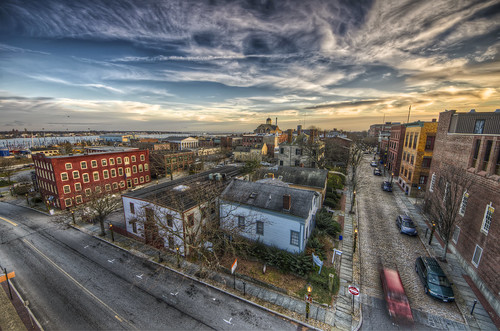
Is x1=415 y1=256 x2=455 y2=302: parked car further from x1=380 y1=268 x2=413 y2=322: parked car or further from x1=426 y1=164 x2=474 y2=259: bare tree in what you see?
x1=426 y1=164 x2=474 y2=259: bare tree

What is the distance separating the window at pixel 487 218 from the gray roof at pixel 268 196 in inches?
536

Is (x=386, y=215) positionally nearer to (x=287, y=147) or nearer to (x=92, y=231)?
(x=287, y=147)

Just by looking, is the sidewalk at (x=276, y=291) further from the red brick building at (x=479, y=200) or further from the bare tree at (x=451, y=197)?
the red brick building at (x=479, y=200)

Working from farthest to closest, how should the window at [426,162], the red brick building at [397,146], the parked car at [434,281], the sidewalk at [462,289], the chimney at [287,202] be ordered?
the red brick building at [397,146] → the window at [426,162] → the chimney at [287,202] → the parked car at [434,281] → the sidewalk at [462,289]

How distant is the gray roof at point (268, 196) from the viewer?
1973 cm

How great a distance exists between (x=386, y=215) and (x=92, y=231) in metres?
42.9

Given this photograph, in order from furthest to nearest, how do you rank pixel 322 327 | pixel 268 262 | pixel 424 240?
1. pixel 424 240
2. pixel 268 262
3. pixel 322 327

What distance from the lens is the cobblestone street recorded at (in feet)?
47.8

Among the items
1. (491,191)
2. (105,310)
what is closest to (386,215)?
(491,191)

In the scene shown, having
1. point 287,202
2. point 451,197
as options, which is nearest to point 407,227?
point 451,197

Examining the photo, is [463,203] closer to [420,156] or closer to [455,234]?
[455,234]

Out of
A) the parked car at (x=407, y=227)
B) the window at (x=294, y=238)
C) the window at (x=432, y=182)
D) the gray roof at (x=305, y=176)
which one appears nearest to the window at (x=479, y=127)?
the window at (x=432, y=182)

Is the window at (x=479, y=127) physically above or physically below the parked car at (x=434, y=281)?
above

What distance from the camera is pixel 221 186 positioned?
2770 centimetres
